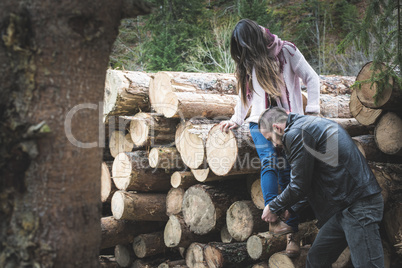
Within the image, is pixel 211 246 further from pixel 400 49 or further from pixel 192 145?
pixel 400 49

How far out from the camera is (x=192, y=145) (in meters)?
3.82

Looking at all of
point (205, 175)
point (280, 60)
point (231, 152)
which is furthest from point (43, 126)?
point (205, 175)

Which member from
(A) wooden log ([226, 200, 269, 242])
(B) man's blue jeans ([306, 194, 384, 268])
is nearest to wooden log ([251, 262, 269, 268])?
(A) wooden log ([226, 200, 269, 242])

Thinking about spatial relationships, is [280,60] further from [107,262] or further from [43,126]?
[107,262]

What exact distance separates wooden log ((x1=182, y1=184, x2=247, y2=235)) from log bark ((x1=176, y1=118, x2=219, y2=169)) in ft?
1.25

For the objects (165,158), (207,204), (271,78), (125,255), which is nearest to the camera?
(271,78)

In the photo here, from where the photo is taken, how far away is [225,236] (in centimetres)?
405

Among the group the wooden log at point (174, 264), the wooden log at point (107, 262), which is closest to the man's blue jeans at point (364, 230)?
the wooden log at point (174, 264)

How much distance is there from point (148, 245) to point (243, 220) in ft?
5.19

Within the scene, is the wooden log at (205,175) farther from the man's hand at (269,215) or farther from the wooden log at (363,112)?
the wooden log at (363,112)

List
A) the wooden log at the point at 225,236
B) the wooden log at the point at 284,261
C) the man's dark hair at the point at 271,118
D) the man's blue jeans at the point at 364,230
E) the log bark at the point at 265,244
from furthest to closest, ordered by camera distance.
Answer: the wooden log at the point at 225,236
the log bark at the point at 265,244
the wooden log at the point at 284,261
the man's dark hair at the point at 271,118
the man's blue jeans at the point at 364,230

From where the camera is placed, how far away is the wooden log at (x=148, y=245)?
4.73m

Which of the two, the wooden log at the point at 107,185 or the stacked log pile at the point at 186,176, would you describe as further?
the wooden log at the point at 107,185

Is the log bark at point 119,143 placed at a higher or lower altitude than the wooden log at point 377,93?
lower
